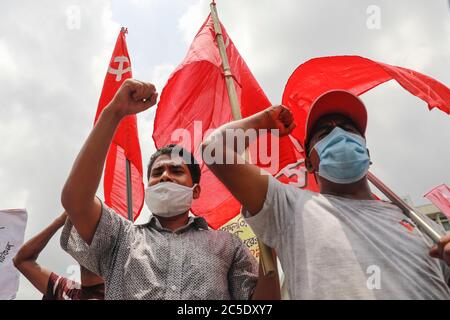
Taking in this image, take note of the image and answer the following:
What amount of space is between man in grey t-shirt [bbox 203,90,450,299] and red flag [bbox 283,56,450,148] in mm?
1509

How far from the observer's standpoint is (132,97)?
1714mm

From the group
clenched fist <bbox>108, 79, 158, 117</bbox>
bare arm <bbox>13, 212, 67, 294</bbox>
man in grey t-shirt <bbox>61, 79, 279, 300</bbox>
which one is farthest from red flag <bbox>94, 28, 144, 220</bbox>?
clenched fist <bbox>108, 79, 158, 117</bbox>

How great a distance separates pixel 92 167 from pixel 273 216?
764 mm

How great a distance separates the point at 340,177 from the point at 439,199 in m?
6.08

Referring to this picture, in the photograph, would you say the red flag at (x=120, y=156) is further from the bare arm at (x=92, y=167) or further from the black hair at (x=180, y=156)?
the bare arm at (x=92, y=167)

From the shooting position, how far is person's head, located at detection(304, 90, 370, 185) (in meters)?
1.78

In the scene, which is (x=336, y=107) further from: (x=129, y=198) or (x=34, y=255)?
(x=34, y=255)

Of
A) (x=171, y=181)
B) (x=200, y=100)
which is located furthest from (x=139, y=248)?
Answer: (x=200, y=100)

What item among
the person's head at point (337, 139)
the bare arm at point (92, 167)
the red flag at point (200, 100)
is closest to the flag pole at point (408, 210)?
the person's head at point (337, 139)

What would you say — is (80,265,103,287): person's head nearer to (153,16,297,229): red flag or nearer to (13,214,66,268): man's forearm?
(13,214,66,268): man's forearm

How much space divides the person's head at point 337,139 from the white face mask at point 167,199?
0.69m

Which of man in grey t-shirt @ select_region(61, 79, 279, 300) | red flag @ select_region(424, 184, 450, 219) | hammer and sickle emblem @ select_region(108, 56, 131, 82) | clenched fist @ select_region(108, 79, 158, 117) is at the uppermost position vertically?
hammer and sickle emblem @ select_region(108, 56, 131, 82)

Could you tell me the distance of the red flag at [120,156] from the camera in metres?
3.77
